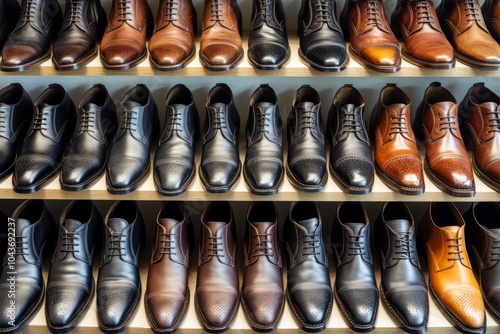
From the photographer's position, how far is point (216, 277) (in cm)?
122

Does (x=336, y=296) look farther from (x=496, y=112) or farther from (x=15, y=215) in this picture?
(x=15, y=215)

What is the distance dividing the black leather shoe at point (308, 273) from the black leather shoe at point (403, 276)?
15 cm

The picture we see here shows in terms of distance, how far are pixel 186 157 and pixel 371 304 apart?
56cm

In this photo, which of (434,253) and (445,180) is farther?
(434,253)

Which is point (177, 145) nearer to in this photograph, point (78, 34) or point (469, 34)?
point (78, 34)

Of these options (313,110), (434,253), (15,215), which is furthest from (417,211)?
(15,215)

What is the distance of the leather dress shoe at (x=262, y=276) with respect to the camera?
3.79 ft

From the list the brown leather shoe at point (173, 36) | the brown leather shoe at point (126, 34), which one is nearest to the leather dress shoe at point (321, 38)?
the brown leather shoe at point (173, 36)

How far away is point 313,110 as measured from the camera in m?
1.19

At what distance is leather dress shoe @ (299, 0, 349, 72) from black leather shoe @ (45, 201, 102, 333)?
2.27 ft

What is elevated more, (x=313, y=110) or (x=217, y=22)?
(x=217, y=22)

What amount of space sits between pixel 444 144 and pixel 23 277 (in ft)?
3.51

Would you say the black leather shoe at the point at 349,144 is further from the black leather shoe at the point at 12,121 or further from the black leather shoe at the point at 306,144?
the black leather shoe at the point at 12,121

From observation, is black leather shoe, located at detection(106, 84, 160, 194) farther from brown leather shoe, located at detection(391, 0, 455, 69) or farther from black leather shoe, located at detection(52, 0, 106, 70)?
brown leather shoe, located at detection(391, 0, 455, 69)
